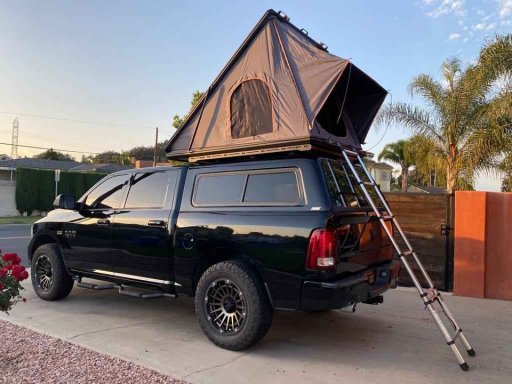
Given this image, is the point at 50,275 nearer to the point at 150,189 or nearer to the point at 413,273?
the point at 150,189

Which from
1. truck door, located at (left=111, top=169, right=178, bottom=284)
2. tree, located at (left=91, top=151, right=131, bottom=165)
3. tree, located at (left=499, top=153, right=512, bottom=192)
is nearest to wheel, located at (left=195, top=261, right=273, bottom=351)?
truck door, located at (left=111, top=169, right=178, bottom=284)

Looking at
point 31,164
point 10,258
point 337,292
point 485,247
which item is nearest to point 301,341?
point 337,292

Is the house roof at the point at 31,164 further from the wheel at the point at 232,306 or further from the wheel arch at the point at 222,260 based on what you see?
the wheel at the point at 232,306

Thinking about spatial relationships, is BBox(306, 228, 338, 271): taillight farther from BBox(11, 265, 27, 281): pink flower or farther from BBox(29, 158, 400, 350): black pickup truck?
BBox(11, 265, 27, 281): pink flower

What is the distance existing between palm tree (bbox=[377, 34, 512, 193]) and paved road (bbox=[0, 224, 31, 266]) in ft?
35.4

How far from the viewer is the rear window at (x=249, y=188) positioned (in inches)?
181

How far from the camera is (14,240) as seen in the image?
1573 centimetres

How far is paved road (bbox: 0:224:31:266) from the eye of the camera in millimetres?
12908

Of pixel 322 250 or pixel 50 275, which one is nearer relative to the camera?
pixel 322 250

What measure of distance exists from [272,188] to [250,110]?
1.23 metres

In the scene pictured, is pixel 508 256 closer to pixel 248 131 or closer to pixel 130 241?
pixel 248 131

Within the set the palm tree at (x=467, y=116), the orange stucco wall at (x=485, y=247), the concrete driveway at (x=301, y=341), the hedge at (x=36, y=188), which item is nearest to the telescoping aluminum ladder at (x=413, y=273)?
the concrete driveway at (x=301, y=341)

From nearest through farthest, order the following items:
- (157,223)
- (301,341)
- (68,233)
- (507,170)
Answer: (301,341) → (157,223) → (68,233) → (507,170)

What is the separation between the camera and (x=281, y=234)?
4.39m
